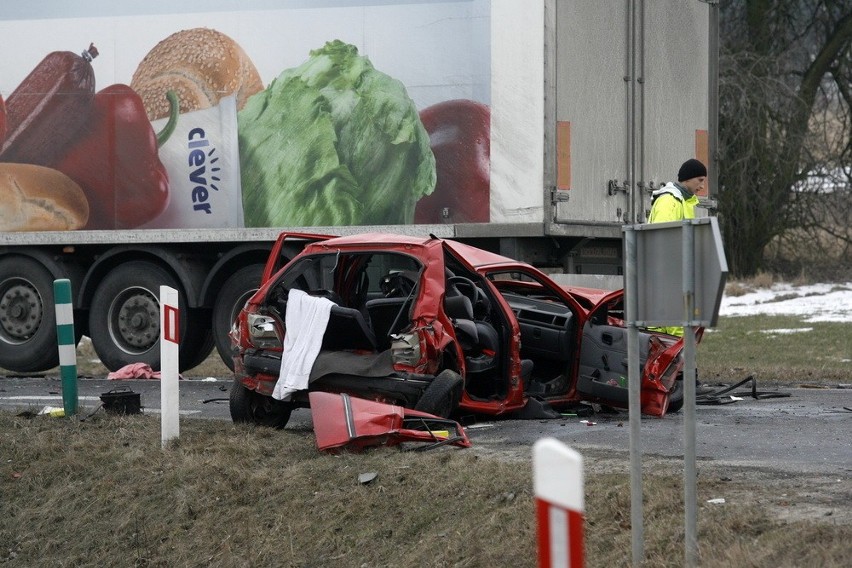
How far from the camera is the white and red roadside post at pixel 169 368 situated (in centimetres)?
892

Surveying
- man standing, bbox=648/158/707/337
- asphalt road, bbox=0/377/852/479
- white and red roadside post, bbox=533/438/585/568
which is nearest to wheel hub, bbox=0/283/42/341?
asphalt road, bbox=0/377/852/479

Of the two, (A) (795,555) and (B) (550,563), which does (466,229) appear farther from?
(B) (550,563)

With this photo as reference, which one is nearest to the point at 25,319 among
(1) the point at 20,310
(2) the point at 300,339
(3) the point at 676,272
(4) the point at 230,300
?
(1) the point at 20,310

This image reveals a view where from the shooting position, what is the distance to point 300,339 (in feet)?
31.0

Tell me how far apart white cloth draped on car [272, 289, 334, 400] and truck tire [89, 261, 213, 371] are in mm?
5647

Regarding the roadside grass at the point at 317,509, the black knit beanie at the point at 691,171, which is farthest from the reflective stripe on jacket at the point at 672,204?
the roadside grass at the point at 317,509

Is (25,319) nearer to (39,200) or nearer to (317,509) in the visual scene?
(39,200)

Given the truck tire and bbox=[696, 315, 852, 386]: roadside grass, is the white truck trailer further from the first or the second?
bbox=[696, 315, 852, 386]: roadside grass

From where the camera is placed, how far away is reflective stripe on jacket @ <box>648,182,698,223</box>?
1107cm

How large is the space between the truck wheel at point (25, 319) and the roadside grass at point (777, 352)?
7.06 metres

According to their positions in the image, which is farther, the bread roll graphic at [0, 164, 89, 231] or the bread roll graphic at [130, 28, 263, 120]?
the bread roll graphic at [0, 164, 89, 231]

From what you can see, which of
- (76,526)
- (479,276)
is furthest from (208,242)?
(76,526)

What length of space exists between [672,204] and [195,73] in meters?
5.46

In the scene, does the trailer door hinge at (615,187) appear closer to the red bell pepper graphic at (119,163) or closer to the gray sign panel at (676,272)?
the red bell pepper graphic at (119,163)
